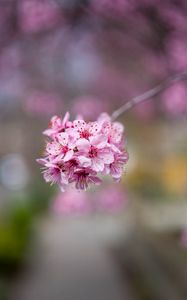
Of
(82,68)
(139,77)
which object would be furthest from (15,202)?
(139,77)

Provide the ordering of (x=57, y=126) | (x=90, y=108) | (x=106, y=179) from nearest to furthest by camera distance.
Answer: (x=57, y=126)
(x=90, y=108)
(x=106, y=179)

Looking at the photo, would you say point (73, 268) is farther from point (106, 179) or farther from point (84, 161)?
point (84, 161)

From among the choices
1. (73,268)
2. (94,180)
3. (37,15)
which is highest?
(37,15)

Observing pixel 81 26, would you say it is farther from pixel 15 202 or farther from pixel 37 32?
pixel 15 202

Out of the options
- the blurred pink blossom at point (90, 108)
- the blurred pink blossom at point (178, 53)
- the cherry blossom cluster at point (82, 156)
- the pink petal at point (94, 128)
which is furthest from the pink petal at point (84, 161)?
the blurred pink blossom at point (90, 108)

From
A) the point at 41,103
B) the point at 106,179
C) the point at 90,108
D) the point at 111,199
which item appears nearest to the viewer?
the point at 111,199

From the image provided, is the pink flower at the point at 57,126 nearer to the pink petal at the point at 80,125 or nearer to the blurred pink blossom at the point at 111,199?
the pink petal at the point at 80,125

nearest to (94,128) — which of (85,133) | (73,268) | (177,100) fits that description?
(85,133)
